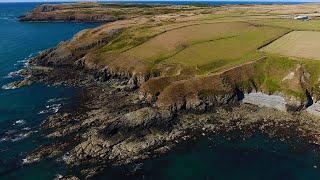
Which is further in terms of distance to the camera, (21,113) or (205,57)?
(205,57)

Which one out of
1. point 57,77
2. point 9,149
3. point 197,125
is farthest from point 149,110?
point 57,77

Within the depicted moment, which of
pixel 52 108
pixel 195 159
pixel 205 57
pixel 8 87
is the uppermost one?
pixel 205 57

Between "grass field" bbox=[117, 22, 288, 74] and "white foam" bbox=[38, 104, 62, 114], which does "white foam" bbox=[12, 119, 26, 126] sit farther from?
"grass field" bbox=[117, 22, 288, 74]

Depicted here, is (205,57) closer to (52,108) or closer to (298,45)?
(298,45)

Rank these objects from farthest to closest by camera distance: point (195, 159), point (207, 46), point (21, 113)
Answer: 1. point (207, 46)
2. point (21, 113)
3. point (195, 159)

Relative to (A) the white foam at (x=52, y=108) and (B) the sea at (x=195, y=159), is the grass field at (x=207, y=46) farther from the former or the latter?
(B) the sea at (x=195, y=159)

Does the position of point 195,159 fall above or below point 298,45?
below

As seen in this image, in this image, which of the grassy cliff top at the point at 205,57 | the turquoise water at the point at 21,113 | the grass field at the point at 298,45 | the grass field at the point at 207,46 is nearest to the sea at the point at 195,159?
the turquoise water at the point at 21,113

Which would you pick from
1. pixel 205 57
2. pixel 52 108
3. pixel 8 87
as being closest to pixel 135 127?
pixel 52 108

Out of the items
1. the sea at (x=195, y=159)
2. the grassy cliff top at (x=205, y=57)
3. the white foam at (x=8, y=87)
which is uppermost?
the grassy cliff top at (x=205, y=57)

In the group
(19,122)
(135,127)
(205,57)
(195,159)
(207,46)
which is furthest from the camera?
(207,46)
